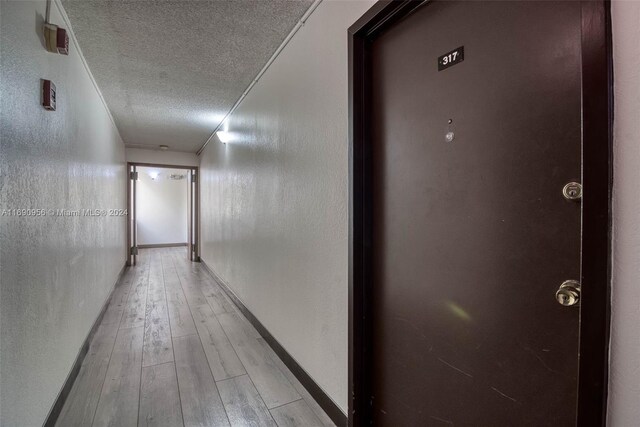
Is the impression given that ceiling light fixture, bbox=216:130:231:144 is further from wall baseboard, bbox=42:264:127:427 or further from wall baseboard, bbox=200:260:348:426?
wall baseboard, bbox=42:264:127:427

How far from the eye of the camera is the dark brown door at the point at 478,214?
791mm

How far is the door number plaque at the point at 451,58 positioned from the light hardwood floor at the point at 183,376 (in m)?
1.85

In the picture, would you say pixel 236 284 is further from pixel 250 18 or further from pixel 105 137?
pixel 250 18

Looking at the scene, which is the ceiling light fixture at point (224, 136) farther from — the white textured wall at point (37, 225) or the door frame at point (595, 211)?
the door frame at point (595, 211)

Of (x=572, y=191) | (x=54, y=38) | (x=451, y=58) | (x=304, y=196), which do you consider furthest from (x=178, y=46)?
(x=572, y=191)

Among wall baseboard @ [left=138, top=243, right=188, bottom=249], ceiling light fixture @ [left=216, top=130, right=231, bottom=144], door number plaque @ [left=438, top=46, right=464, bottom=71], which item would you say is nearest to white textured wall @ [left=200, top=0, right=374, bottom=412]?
door number plaque @ [left=438, top=46, right=464, bottom=71]

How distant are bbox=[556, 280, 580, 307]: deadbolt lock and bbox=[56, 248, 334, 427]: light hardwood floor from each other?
140 centimetres

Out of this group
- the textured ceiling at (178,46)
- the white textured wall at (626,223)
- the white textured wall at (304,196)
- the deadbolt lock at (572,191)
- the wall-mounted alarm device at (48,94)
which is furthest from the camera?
the textured ceiling at (178,46)

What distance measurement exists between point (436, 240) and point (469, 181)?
0.25 meters

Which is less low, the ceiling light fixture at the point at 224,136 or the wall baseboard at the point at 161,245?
the ceiling light fixture at the point at 224,136

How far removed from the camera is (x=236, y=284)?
3.64 m

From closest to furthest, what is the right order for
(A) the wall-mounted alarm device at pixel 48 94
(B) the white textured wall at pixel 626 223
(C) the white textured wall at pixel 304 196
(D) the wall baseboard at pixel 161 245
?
(B) the white textured wall at pixel 626 223 → (A) the wall-mounted alarm device at pixel 48 94 → (C) the white textured wall at pixel 304 196 → (D) the wall baseboard at pixel 161 245

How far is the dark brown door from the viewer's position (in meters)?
0.79

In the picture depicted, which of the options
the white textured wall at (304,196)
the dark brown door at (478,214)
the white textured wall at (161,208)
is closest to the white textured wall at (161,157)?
the white textured wall at (161,208)
